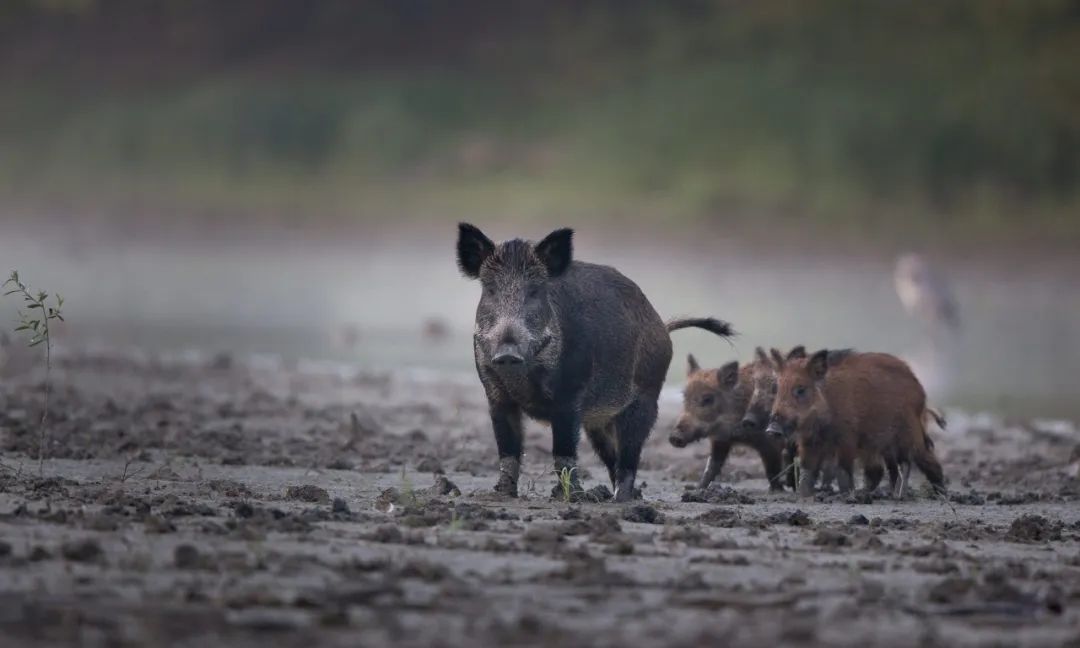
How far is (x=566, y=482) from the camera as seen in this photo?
1027 cm

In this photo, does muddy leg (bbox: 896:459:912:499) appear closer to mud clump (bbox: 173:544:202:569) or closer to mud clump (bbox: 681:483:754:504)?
mud clump (bbox: 681:483:754:504)

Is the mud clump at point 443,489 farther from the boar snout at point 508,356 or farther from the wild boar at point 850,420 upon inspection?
the wild boar at point 850,420

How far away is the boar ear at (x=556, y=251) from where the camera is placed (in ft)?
35.3

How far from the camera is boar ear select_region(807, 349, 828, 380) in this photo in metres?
12.0

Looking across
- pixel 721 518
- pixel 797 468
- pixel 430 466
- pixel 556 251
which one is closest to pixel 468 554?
pixel 721 518

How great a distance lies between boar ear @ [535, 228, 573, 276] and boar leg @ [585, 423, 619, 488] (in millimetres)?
1022

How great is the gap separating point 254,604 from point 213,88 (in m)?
52.2

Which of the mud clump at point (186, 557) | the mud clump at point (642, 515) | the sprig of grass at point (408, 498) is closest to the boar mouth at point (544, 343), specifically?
the sprig of grass at point (408, 498)

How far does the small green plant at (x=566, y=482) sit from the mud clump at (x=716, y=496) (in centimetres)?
72

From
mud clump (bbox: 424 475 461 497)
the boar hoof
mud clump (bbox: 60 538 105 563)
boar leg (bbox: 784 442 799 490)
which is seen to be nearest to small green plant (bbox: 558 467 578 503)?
A: the boar hoof

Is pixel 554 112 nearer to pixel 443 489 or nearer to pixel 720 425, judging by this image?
pixel 720 425

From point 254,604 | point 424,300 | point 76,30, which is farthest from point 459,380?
point 76,30

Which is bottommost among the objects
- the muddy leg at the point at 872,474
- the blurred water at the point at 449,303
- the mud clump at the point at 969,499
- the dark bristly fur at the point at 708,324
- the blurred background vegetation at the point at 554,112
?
the mud clump at the point at 969,499

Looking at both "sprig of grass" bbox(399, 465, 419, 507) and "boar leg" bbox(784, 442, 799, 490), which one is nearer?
"sprig of grass" bbox(399, 465, 419, 507)
